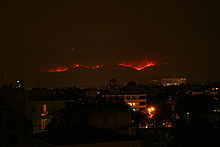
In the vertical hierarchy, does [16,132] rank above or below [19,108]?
below

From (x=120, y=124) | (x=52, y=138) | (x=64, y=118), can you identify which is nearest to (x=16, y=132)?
(x=64, y=118)

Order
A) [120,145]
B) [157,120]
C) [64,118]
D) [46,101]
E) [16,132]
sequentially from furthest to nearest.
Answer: [157,120]
[46,101]
[64,118]
[16,132]
[120,145]

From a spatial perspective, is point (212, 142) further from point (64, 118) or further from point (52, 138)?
point (52, 138)

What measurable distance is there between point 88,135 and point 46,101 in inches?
643

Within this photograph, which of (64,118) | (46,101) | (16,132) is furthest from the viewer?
(46,101)

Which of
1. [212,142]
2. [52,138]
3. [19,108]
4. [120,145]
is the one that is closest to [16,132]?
[19,108]

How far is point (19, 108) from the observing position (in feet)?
65.0

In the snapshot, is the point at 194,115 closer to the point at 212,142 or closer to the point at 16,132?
the point at 212,142

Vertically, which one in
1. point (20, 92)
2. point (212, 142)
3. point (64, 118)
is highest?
point (20, 92)

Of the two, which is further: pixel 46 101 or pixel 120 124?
pixel 46 101

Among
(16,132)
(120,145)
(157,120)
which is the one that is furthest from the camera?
(157,120)

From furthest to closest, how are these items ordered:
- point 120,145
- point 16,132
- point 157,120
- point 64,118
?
1. point 157,120
2. point 64,118
3. point 16,132
4. point 120,145

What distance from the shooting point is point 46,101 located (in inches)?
1119

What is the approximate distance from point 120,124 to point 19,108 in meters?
5.78
